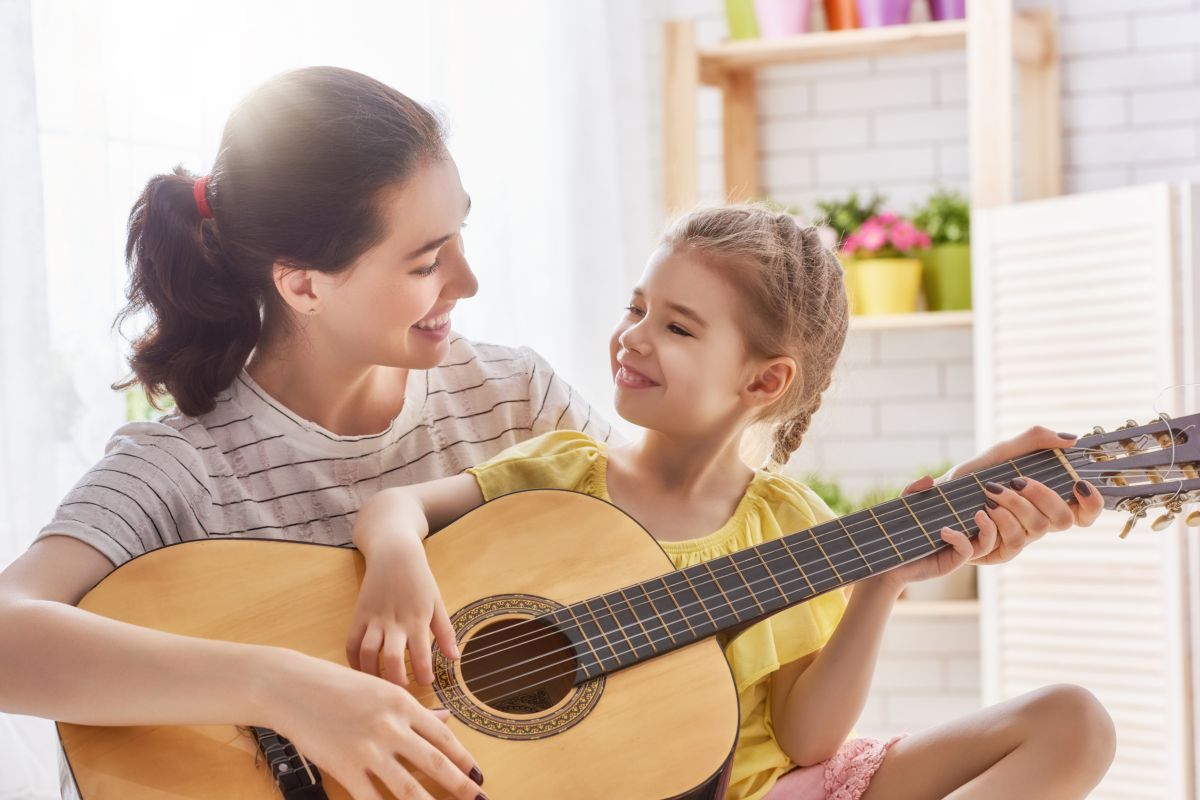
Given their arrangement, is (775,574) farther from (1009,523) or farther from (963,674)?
(963,674)

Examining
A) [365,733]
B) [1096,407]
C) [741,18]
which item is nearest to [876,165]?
[741,18]

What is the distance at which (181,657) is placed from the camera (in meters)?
1.09

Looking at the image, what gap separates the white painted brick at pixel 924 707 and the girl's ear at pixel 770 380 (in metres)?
2.12

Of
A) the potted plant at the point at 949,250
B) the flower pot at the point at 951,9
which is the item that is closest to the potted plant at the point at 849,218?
the potted plant at the point at 949,250

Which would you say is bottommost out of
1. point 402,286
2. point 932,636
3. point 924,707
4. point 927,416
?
point 924,707

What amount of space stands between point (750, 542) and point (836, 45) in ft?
6.57

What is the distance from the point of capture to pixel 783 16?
126 inches

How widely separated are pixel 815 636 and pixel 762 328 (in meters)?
0.38

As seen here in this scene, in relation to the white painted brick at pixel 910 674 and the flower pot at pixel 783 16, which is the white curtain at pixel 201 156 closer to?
the flower pot at pixel 783 16

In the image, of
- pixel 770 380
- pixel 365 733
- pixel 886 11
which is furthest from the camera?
Answer: pixel 886 11

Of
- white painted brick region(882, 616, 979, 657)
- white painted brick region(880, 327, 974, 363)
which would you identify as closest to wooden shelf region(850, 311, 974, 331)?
white painted brick region(880, 327, 974, 363)

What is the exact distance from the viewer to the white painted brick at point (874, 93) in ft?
11.2

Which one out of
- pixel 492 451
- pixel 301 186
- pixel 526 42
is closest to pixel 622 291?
pixel 526 42

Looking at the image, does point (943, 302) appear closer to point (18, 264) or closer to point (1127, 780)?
point (1127, 780)
